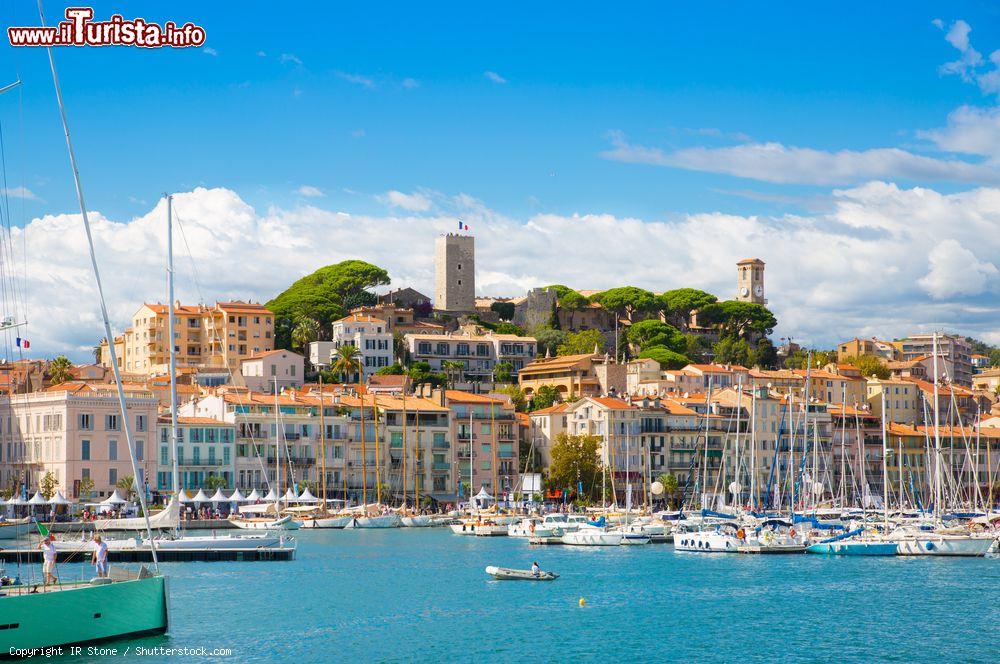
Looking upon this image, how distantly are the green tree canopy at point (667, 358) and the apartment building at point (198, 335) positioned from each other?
39.6m

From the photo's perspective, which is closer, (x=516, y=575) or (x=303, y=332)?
(x=516, y=575)

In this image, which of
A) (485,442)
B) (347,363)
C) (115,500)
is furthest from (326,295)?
(115,500)

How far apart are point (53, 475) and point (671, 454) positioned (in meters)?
46.2

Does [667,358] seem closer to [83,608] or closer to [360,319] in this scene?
[360,319]

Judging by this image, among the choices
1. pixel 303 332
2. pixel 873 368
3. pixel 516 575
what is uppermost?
pixel 303 332

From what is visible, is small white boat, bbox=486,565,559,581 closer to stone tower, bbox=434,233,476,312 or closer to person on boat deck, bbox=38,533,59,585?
person on boat deck, bbox=38,533,59,585

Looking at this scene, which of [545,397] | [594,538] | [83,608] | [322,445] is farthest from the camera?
[545,397]

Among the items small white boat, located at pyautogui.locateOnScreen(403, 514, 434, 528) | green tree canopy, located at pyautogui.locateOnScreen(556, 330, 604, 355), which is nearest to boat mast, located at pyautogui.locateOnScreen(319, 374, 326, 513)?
small white boat, located at pyautogui.locateOnScreen(403, 514, 434, 528)

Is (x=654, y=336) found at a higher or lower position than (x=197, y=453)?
higher

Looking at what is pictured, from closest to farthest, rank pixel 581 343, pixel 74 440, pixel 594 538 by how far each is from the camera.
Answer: pixel 594 538, pixel 74 440, pixel 581 343

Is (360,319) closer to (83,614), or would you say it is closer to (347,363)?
(347,363)

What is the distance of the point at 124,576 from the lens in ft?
114

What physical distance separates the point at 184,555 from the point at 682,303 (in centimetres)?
11739

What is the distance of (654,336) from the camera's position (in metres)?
159
